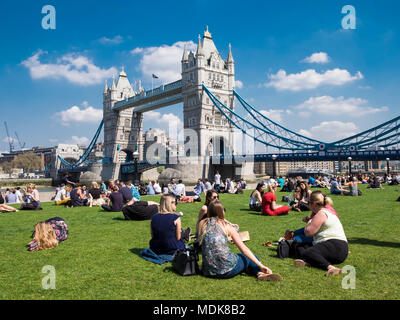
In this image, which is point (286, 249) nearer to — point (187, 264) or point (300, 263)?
point (300, 263)

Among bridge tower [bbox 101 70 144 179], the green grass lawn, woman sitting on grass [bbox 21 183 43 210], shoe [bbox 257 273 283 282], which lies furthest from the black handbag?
bridge tower [bbox 101 70 144 179]

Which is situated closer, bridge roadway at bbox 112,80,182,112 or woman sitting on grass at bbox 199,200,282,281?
woman sitting on grass at bbox 199,200,282,281

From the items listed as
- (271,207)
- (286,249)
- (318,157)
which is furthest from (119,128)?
(286,249)

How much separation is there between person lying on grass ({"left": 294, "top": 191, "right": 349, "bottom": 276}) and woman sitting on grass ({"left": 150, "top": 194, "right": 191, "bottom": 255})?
172cm

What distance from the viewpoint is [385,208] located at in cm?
1030

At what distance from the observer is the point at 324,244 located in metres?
4.62

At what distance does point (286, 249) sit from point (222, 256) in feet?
4.51

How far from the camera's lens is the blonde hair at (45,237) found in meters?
5.80

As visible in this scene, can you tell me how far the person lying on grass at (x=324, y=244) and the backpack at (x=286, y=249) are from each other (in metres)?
0.23

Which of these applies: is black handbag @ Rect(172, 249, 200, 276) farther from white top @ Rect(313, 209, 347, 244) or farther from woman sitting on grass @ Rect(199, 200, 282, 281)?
white top @ Rect(313, 209, 347, 244)

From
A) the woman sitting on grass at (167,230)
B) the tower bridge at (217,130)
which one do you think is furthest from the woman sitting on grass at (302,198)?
the tower bridge at (217,130)

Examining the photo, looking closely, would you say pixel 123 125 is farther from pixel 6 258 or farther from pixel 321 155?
pixel 6 258

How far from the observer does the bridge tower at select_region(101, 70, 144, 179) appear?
66.9m
